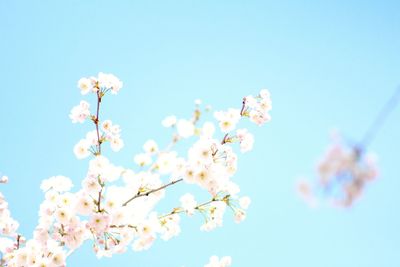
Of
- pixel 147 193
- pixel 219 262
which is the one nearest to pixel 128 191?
pixel 147 193

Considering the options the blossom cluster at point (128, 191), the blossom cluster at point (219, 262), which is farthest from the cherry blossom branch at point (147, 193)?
the blossom cluster at point (219, 262)

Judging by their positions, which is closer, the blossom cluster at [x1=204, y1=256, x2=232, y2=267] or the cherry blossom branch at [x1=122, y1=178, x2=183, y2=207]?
the cherry blossom branch at [x1=122, y1=178, x2=183, y2=207]

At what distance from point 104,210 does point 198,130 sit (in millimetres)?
1749

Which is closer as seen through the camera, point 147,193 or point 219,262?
point 147,193

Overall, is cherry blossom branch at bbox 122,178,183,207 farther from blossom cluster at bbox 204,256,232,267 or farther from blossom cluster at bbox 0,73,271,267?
blossom cluster at bbox 204,256,232,267

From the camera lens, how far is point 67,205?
5.93 metres

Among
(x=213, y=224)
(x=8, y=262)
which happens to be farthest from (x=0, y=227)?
(x=213, y=224)

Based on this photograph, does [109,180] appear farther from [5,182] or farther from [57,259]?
[5,182]

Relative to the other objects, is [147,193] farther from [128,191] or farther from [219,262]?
[219,262]

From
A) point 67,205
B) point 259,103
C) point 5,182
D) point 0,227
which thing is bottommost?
point 67,205

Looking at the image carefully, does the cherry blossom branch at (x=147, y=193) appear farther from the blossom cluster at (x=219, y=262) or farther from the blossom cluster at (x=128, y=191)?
the blossom cluster at (x=219, y=262)

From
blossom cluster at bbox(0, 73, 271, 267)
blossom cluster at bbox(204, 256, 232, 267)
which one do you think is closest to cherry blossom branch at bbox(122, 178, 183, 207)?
blossom cluster at bbox(0, 73, 271, 267)

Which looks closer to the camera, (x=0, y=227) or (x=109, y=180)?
(x=109, y=180)

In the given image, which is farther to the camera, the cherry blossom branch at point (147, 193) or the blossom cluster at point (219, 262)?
the blossom cluster at point (219, 262)
